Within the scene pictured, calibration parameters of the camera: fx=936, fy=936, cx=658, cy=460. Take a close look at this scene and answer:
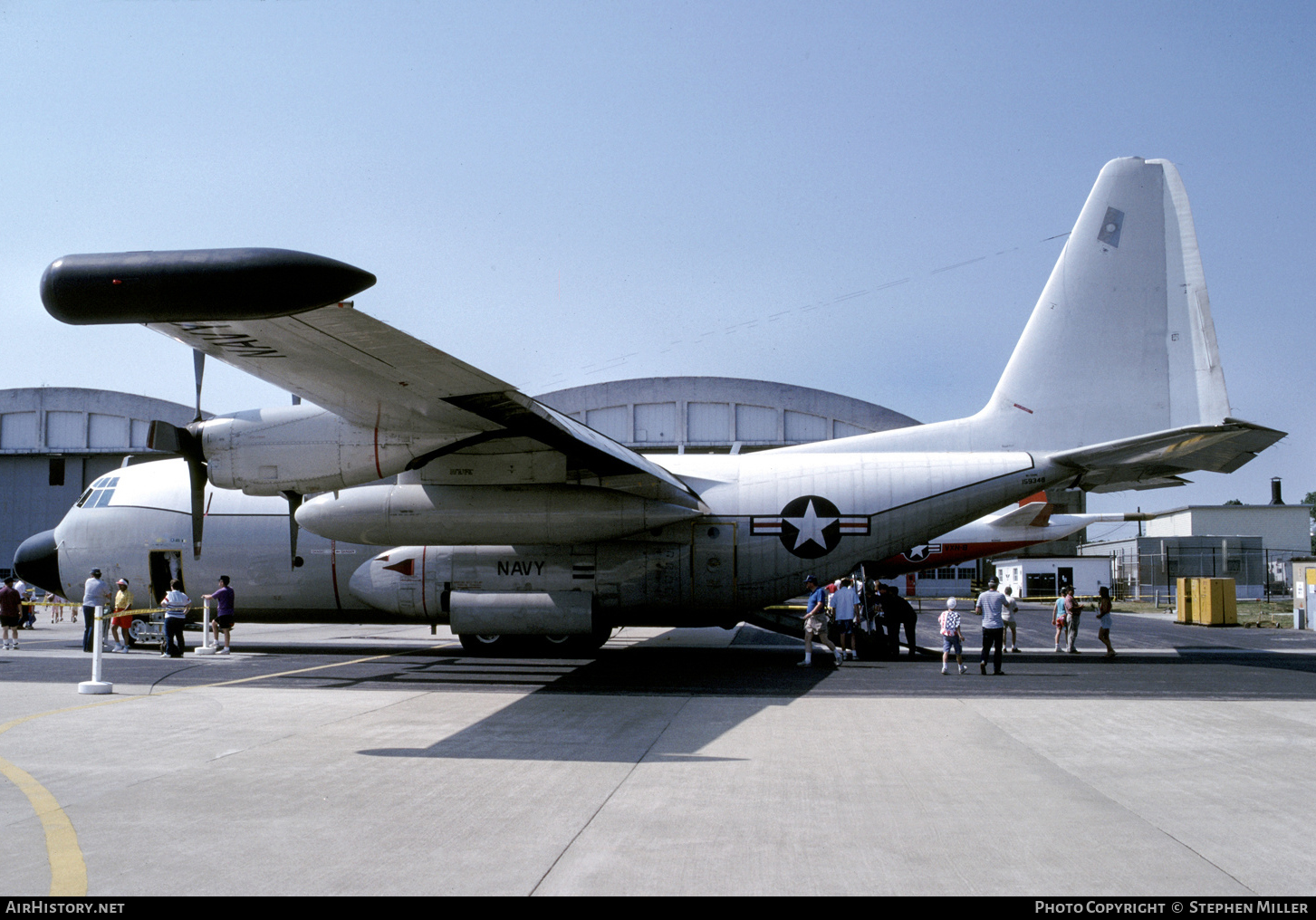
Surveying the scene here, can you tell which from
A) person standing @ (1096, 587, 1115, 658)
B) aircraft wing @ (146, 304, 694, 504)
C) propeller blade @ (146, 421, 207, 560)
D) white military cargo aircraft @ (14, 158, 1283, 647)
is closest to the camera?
aircraft wing @ (146, 304, 694, 504)

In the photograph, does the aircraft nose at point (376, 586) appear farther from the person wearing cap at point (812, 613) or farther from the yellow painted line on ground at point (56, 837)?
the person wearing cap at point (812, 613)

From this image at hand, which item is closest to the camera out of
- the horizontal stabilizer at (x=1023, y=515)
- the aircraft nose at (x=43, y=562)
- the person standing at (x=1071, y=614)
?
the aircraft nose at (x=43, y=562)

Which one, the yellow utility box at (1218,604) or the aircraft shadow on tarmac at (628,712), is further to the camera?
the yellow utility box at (1218,604)

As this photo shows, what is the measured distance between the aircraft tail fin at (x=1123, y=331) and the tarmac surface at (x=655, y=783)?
4525mm

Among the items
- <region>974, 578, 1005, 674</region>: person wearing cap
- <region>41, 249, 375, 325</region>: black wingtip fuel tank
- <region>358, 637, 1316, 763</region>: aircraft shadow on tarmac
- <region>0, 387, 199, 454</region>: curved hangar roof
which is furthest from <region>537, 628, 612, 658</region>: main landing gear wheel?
<region>0, 387, 199, 454</region>: curved hangar roof

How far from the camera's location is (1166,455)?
15820 millimetres

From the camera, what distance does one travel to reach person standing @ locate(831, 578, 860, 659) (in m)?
16.9

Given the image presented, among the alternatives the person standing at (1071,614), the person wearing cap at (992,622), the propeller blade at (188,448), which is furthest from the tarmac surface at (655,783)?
the person standing at (1071,614)

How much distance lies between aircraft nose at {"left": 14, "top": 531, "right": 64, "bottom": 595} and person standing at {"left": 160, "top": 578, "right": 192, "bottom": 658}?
3325 mm

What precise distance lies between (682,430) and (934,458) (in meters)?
28.9

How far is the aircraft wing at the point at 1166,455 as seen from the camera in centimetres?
1448

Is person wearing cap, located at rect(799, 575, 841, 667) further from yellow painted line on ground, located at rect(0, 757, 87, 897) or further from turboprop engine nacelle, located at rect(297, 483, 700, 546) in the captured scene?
yellow painted line on ground, located at rect(0, 757, 87, 897)

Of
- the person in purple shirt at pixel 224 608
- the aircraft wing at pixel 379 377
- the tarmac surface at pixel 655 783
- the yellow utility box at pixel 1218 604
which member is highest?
the aircraft wing at pixel 379 377

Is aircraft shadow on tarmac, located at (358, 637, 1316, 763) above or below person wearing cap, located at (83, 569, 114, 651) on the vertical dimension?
below
